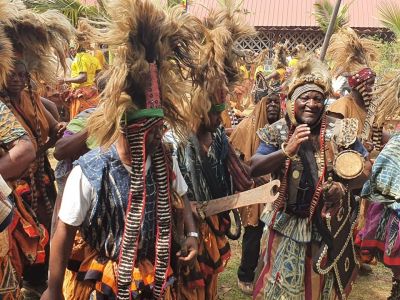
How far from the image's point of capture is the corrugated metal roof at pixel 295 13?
64.5ft

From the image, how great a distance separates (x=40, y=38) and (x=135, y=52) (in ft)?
6.04

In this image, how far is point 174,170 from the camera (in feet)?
9.15

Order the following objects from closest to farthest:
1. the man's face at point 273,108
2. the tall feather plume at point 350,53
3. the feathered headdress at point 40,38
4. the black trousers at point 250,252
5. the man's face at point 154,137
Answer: the man's face at point 154,137 → the feathered headdress at point 40,38 → the black trousers at point 250,252 → the man's face at point 273,108 → the tall feather plume at point 350,53

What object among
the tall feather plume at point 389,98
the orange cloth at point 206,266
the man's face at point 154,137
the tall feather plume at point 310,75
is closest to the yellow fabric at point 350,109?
the tall feather plume at point 389,98

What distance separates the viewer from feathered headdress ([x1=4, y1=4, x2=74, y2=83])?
3.84 metres

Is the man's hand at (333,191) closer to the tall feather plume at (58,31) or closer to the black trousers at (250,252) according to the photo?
the black trousers at (250,252)

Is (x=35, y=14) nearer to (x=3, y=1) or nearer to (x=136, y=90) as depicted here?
(x=3, y=1)

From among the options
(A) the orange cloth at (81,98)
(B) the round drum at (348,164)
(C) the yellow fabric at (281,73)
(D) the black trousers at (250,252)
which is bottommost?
(D) the black trousers at (250,252)

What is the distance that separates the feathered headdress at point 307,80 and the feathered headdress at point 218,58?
393 millimetres

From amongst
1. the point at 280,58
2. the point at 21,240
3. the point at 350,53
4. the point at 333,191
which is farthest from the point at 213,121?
the point at 280,58

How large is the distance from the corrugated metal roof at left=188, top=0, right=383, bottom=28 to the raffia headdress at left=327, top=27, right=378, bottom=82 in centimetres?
1411

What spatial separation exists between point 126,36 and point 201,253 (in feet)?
5.20

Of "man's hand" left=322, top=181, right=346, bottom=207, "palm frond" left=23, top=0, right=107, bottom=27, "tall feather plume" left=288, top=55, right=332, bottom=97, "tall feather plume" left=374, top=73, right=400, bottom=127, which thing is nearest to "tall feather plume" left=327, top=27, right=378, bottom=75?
"tall feather plume" left=374, top=73, right=400, bottom=127

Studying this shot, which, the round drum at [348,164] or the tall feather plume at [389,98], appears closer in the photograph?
the round drum at [348,164]
